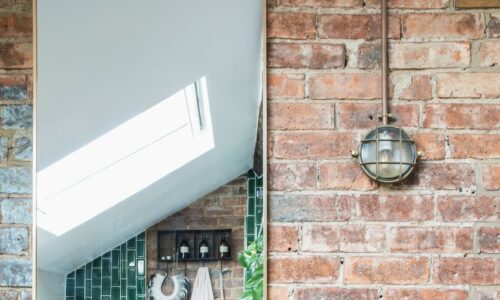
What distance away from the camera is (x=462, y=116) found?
5.97ft

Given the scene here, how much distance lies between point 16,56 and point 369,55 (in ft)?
3.41

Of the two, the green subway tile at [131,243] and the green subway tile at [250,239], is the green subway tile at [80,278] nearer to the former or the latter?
the green subway tile at [131,243]

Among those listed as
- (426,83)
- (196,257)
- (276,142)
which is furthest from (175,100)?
(426,83)

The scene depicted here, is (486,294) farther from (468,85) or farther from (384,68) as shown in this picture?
(384,68)

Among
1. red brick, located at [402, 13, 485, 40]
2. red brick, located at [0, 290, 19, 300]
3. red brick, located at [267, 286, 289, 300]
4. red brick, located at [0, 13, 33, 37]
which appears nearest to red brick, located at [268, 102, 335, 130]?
red brick, located at [402, 13, 485, 40]

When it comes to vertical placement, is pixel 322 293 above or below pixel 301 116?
below

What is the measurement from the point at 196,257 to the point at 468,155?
0.82m

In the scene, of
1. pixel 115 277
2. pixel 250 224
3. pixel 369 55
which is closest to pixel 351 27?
pixel 369 55

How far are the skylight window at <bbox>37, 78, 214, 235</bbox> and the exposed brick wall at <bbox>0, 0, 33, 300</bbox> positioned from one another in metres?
0.20

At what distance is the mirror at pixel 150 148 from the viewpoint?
171 centimetres

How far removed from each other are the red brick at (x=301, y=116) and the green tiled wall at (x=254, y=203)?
164 millimetres

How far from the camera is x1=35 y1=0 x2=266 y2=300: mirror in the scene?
1.71 metres

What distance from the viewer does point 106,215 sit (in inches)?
67.4

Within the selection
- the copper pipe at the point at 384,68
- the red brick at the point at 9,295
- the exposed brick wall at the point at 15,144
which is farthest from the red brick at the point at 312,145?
the red brick at the point at 9,295
